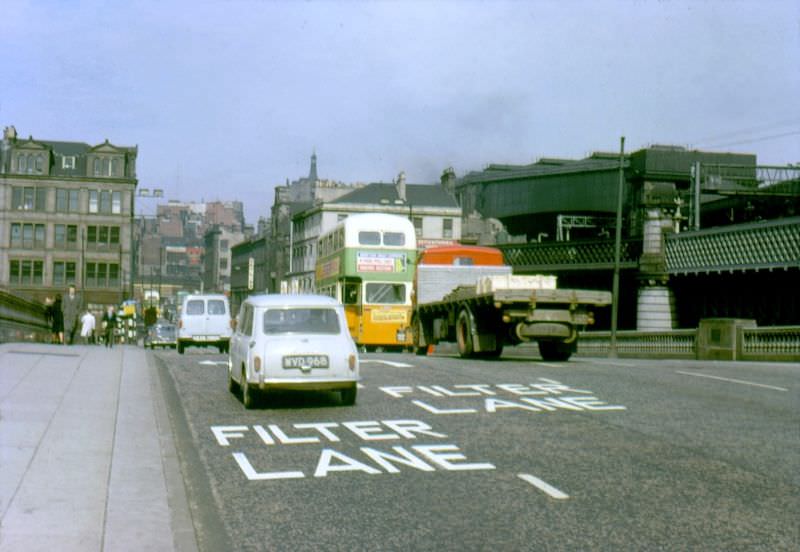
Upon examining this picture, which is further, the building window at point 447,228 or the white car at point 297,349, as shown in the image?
the building window at point 447,228

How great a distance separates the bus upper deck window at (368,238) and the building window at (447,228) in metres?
68.3

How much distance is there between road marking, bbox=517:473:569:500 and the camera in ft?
28.3

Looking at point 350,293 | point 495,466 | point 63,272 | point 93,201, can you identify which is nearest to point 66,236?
point 63,272

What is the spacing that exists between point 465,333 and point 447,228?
76.9m

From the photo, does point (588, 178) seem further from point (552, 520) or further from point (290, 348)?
point (552, 520)

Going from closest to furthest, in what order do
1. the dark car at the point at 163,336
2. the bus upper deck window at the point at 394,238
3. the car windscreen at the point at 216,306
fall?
the car windscreen at the point at 216,306
the bus upper deck window at the point at 394,238
the dark car at the point at 163,336

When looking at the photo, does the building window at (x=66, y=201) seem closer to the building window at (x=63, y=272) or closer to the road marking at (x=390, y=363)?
the building window at (x=63, y=272)

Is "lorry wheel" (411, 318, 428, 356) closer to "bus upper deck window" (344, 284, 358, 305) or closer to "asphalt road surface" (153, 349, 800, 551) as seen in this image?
"bus upper deck window" (344, 284, 358, 305)

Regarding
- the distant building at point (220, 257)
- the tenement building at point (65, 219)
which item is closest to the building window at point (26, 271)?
the tenement building at point (65, 219)

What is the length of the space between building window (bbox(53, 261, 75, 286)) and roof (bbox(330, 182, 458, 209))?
28295 millimetres

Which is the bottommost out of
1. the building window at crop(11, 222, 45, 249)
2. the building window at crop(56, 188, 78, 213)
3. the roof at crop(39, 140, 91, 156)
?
the building window at crop(11, 222, 45, 249)

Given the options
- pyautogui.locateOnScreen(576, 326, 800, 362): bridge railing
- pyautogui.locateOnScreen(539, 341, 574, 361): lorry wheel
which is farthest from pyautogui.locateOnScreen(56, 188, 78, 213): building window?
pyautogui.locateOnScreen(539, 341, 574, 361): lorry wheel

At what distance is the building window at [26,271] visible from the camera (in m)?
97.4

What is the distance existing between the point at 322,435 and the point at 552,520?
4.82 m
